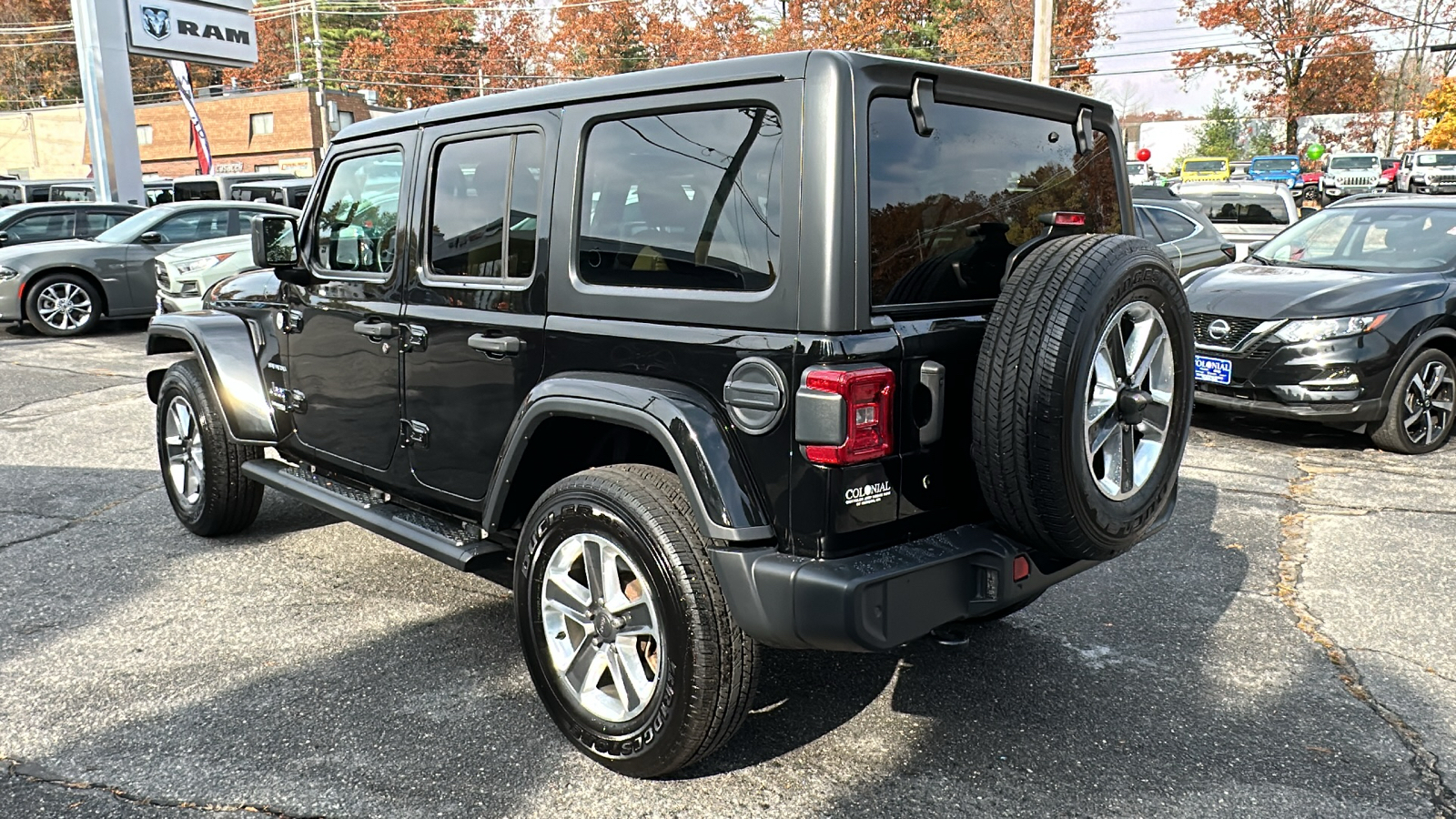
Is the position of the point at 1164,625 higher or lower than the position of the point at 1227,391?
lower

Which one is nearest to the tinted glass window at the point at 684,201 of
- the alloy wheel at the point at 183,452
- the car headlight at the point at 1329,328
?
the alloy wheel at the point at 183,452

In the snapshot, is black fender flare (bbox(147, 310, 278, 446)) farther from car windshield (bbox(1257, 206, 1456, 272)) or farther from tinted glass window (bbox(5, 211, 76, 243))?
tinted glass window (bbox(5, 211, 76, 243))

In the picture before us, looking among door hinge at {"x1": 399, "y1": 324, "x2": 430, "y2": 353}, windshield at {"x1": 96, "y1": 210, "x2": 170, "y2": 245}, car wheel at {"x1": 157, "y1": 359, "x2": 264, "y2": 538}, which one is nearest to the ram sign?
windshield at {"x1": 96, "y1": 210, "x2": 170, "y2": 245}

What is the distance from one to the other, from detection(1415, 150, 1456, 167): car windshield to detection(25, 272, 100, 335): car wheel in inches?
1699

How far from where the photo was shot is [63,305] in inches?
498

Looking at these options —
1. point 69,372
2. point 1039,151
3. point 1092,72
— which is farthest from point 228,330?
point 1092,72

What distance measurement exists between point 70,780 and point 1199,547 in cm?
451

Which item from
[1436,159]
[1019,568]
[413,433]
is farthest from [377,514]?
[1436,159]

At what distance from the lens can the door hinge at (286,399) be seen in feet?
14.4

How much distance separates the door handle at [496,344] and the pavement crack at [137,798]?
1401 mm

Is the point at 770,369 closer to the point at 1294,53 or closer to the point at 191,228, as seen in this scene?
the point at 191,228

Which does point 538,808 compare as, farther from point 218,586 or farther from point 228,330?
point 228,330

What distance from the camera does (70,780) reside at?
2943mm

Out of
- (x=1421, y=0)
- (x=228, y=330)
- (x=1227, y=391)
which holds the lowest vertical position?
(x=1227, y=391)
